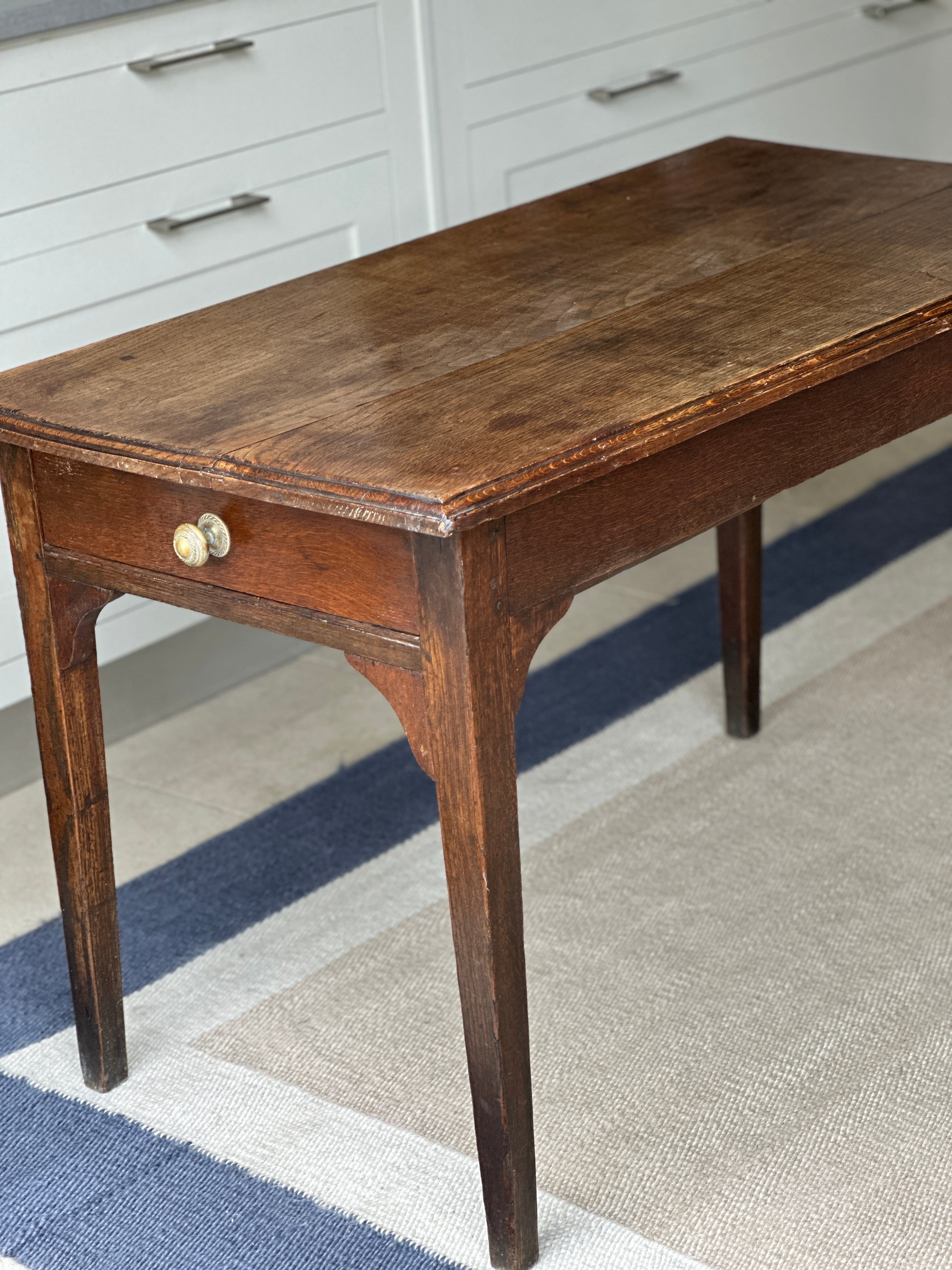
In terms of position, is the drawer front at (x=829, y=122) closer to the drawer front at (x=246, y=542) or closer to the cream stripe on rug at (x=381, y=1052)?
the cream stripe on rug at (x=381, y=1052)

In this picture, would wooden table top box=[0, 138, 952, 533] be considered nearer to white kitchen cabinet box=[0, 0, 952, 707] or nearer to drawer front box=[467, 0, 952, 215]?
white kitchen cabinet box=[0, 0, 952, 707]

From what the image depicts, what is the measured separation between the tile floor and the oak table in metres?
0.46

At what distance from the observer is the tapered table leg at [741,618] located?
1.95 metres

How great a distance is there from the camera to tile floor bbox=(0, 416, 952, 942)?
1.94m

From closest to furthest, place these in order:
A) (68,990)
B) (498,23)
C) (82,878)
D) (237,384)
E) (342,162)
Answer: (237,384) < (82,878) < (68,990) < (342,162) < (498,23)

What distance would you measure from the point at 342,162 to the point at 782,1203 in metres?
1.50

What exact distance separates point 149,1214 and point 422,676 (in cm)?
A: 56

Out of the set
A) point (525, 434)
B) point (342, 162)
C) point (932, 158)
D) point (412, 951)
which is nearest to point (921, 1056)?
point (412, 951)

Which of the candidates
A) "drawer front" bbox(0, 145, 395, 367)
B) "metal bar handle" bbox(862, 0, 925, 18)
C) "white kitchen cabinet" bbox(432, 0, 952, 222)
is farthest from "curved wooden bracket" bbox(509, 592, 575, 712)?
"metal bar handle" bbox(862, 0, 925, 18)

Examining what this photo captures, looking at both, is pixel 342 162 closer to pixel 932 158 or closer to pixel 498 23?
pixel 498 23

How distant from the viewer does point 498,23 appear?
94.2 inches

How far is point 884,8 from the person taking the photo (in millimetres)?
3023

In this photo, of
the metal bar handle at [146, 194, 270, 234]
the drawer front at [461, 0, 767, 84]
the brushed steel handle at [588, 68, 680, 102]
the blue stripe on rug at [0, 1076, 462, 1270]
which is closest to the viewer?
the blue stripe on rug at [0, 1076, 462, 1270]

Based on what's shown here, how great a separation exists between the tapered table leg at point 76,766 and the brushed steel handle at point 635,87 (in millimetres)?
1522
